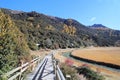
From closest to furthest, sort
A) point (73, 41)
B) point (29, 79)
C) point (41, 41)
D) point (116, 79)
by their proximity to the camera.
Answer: point (29, 79), point (116, 79), point (41, 41), point (73, 41)

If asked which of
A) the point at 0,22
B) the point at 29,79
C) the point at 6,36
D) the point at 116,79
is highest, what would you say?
the point at 0,22

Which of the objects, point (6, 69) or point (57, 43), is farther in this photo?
point (57, 43)

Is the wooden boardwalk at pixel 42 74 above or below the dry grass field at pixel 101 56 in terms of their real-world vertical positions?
above

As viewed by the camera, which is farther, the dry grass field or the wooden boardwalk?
the dry grass field

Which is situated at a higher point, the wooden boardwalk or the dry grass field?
the wooden boardwalk

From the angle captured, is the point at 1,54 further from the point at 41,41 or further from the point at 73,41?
the point at 73,41

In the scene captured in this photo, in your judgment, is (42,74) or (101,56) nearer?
(42,74)

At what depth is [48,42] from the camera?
12594cm

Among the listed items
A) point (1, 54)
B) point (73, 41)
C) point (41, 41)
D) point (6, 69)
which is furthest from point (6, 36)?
point (73, 41)

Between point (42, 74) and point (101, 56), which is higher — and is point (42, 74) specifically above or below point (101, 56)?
above

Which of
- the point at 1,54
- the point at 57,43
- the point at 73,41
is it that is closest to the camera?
the point at 1,54

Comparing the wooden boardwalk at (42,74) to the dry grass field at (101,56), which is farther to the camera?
the dry grass field at (101,56)

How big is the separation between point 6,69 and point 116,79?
24496 millimetres

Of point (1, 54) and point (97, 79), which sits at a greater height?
point (1, 54)
